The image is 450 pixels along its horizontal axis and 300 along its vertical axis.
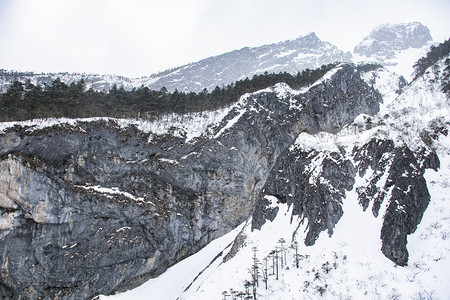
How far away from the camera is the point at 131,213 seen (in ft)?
181

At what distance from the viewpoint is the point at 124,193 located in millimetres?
56969

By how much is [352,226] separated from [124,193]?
128 ft

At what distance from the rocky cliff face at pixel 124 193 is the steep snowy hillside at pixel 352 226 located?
105 cm

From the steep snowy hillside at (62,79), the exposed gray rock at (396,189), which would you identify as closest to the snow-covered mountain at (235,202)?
the exposed gray rock at (396,189)

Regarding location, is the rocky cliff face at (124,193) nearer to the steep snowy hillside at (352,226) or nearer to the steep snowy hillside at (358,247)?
the steep snowy hillside at (352,226)

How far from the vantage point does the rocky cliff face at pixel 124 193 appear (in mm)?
49812

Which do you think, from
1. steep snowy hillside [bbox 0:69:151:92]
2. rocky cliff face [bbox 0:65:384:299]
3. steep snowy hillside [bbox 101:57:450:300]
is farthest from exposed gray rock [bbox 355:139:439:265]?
steep snowy hillside [bbox 0:69:151:92]

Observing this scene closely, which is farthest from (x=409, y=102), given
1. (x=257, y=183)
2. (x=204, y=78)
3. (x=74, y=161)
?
(x=204, y=78)

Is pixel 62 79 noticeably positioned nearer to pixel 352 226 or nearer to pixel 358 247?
pixel 352 226

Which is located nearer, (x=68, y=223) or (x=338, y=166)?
(x=338, y=166)

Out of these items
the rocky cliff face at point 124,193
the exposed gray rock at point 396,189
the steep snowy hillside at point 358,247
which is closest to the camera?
the steep snowy hillside at point 358,247

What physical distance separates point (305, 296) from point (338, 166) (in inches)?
752

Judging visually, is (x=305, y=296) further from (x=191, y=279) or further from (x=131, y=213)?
(x=131, y=213)

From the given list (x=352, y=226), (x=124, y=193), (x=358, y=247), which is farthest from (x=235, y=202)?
(x=358, y=247)
